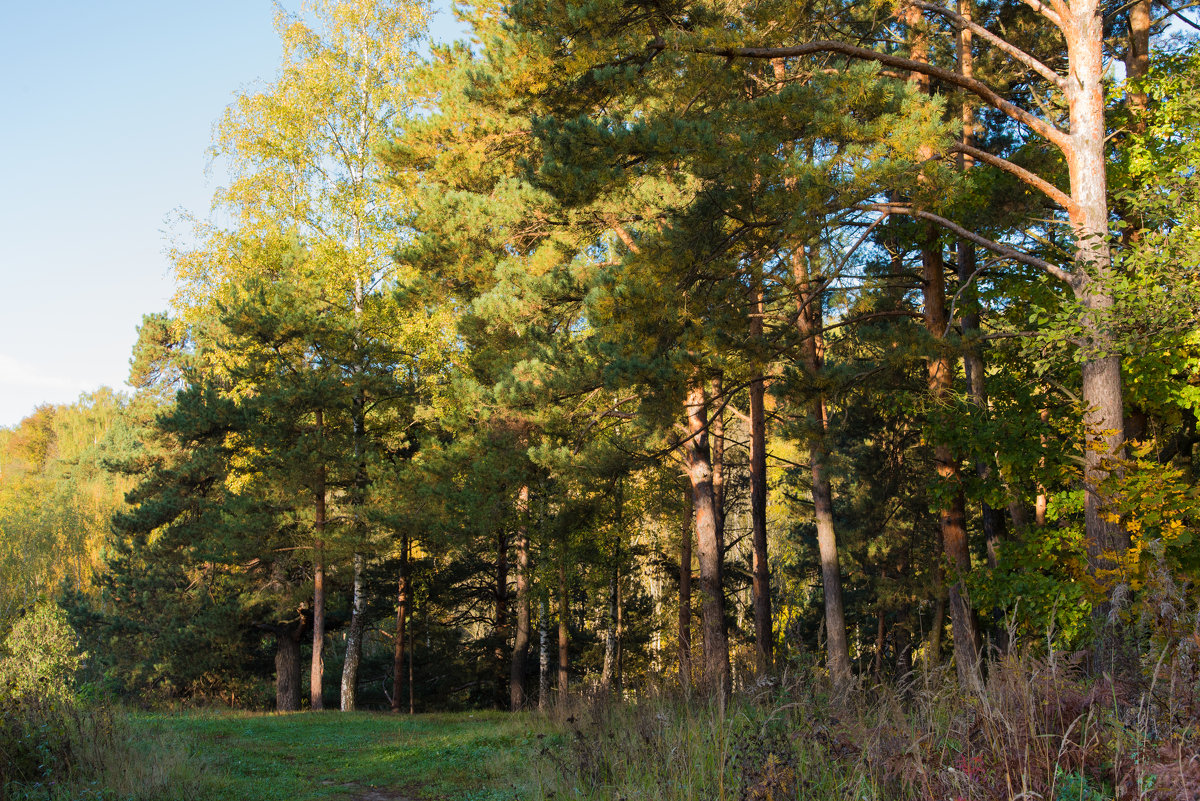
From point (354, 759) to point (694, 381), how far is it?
253 inches

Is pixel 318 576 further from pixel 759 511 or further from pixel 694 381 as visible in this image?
pixel 694 381

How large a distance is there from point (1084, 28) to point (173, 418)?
18387mm

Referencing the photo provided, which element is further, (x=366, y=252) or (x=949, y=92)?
(x=366, y=252)

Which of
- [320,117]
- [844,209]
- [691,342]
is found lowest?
[691,342]

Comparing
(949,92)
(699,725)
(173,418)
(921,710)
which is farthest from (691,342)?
(173,418)

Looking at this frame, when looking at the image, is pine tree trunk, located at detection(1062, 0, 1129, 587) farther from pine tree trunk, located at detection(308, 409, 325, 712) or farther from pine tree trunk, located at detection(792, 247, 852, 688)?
pine tree trunk, located at detection(308, 409, 325, 712)

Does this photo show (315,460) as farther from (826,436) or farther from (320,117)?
(826,436)

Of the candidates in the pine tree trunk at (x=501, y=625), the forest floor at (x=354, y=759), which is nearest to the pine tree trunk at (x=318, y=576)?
the forest floor at (x=354, y=759)

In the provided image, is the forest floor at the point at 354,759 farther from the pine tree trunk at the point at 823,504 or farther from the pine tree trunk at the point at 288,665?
the pine tree trunk at the point at 288,665

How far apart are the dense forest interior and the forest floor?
1.09 metres

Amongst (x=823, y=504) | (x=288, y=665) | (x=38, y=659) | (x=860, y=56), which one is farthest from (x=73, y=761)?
(x=288, y=665)

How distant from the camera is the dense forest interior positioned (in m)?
7.91

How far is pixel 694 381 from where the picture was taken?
9.59 meters

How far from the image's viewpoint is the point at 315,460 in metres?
17.9
